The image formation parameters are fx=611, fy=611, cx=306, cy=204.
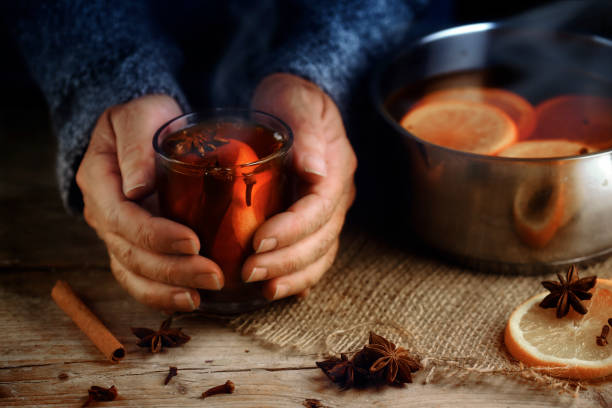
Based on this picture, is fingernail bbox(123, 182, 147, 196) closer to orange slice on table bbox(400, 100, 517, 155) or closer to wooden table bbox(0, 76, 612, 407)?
wooden table bbox(0, 76, 612, 407)

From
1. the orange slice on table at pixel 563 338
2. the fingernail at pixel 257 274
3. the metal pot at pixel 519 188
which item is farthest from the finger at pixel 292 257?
the orange slice on table at pixel 563 338

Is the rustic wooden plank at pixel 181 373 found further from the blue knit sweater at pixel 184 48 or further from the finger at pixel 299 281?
the blue knit sweater at pixel 184 48

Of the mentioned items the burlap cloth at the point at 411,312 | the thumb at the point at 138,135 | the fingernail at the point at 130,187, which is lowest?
the burlap cloth at the point at 411,312

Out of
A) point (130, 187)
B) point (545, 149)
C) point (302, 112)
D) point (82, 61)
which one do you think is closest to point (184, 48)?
point (82, 61)

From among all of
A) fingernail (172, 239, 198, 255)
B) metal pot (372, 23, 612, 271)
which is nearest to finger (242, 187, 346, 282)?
fingernail (172, 239, 198, 255)

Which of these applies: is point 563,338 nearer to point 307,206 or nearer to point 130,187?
point 307,206
